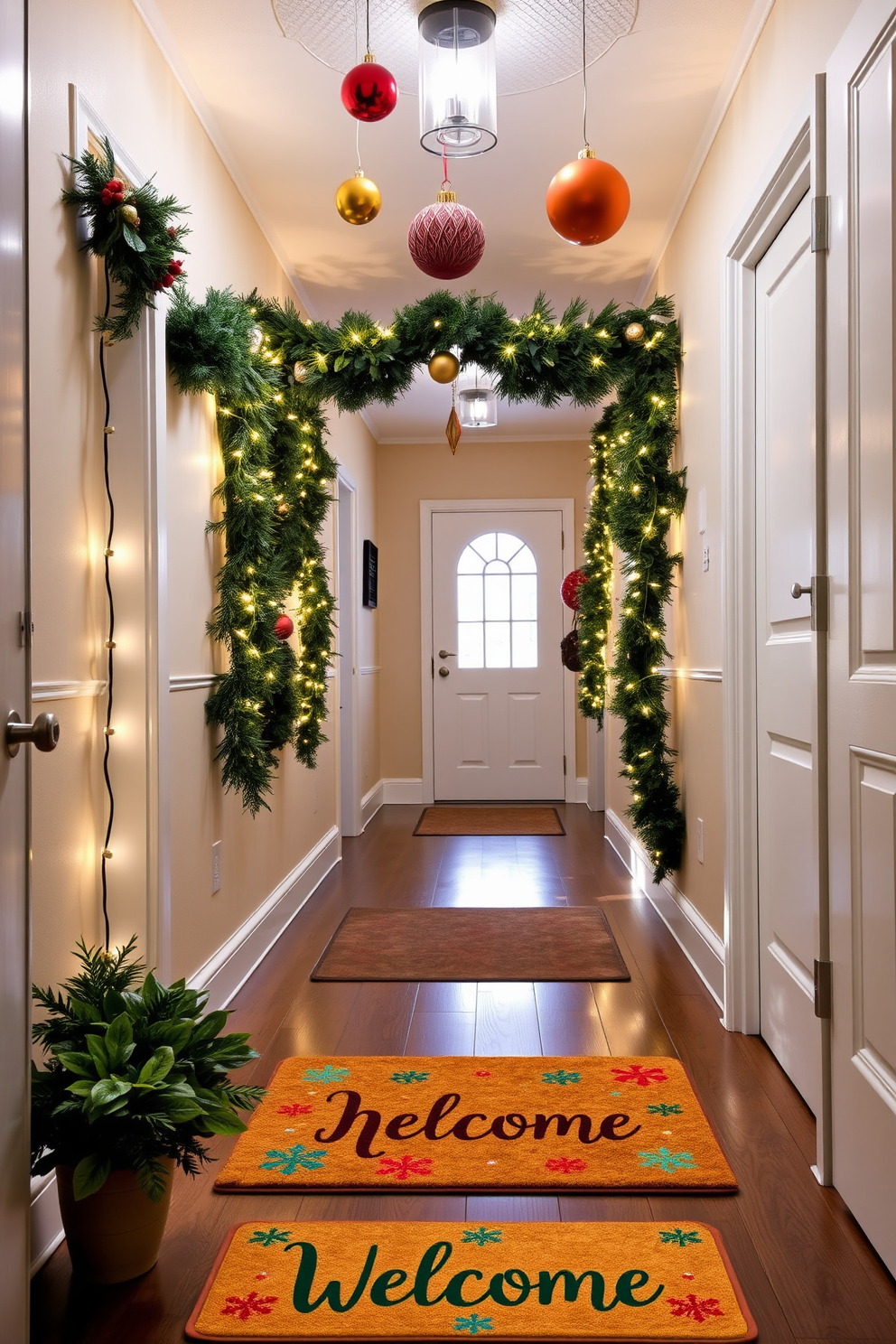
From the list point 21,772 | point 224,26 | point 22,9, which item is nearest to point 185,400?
point 224,26

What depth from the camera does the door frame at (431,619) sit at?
702 cm

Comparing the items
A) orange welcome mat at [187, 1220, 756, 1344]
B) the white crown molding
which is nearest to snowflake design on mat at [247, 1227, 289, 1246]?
orange welcome mat at [187, 1220, 756, 1344]

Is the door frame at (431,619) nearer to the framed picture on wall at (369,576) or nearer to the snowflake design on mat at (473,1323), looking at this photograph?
the framed picture on wall at (369,576)

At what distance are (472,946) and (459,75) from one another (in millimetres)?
2602

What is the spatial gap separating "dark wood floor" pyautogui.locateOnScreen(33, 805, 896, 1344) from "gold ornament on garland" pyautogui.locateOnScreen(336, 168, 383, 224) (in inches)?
80.6

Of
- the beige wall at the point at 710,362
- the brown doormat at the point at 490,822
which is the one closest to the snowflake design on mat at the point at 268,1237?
the beige wall at the point at 710,362

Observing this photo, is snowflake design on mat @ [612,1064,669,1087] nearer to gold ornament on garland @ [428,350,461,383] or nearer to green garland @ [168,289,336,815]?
green garland @ [168,289,336,815]

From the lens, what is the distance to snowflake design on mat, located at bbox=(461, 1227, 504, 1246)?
1.71m

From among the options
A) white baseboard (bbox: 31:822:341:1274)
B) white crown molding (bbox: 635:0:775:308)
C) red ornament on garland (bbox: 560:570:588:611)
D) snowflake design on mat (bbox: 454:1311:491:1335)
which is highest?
white crown molding (bbox: 635:0:775:308)

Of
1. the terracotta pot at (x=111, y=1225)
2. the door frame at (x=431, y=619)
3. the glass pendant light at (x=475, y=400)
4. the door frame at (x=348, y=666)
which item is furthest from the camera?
the door frame at (x=431, y=619)

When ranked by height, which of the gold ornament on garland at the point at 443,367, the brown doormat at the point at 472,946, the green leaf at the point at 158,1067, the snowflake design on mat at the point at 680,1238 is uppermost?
the gold ornament on garland at the point at 443,367

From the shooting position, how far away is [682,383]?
3.50 m

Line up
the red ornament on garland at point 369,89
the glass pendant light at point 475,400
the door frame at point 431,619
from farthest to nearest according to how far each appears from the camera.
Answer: the door frame at point 431,619, the glass pendant light at point 475,400, the red ornament on garland at point 369,89

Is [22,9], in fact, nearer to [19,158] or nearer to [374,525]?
[19,158]
